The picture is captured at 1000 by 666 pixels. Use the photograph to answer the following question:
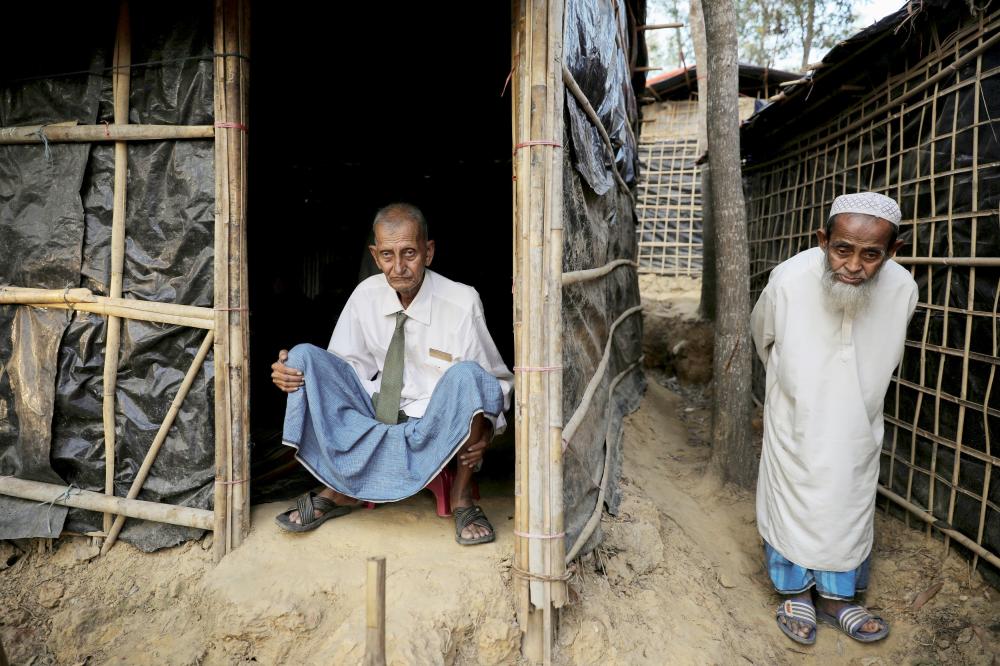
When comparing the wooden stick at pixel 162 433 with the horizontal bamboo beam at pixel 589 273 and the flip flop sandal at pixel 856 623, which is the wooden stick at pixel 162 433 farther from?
the flip flop sandal at pixel 856 623

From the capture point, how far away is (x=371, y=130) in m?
4.99

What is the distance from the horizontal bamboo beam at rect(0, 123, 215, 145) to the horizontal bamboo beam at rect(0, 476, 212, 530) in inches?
57.8

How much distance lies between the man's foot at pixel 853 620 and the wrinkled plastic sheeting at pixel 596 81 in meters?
2.10

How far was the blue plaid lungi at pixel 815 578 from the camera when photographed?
276 centimetres

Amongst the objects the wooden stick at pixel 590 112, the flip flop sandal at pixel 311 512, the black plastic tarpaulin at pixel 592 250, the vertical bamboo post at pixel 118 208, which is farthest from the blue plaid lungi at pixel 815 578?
the vertical bamboo post at pixel 118 208

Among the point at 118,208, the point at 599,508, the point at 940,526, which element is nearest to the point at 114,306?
the point at 118,208

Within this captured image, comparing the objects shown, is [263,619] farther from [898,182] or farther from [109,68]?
Result: [898,182]

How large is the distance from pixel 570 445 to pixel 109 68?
2.41 m

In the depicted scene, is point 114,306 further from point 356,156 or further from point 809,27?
point 809,27

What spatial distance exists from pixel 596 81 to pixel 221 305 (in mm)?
1998

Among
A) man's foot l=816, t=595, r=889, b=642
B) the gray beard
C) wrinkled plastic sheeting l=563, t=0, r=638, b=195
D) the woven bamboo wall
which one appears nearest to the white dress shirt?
wrinkled plastic sheeting l=563, t=0, r=638, b=195

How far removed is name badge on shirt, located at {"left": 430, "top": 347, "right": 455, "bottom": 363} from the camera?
2.84 meters

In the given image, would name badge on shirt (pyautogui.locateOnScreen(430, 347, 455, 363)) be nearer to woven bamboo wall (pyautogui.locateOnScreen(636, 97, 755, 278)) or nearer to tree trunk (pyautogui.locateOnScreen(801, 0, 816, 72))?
woven bamboo wall (pyautogui.locateOnScreen(636, 97, 755, 278))

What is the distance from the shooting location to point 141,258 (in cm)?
266
